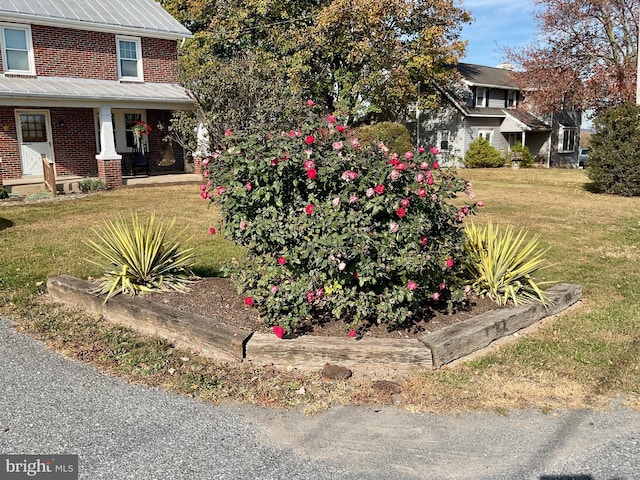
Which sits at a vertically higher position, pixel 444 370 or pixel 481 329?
pixel 481 329

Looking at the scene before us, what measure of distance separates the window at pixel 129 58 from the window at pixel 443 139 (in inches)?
728

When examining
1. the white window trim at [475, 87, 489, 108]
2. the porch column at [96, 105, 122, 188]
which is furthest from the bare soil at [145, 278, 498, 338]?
the white window trim at [475, 87, 489, 108]

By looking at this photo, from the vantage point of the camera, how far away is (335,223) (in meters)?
3.95

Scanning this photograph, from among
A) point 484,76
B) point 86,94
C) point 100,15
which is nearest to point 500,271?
point 86,94

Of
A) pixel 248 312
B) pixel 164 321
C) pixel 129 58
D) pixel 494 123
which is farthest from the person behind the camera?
pixel 494 123

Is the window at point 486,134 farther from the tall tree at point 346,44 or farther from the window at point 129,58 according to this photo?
the window at point 129,58

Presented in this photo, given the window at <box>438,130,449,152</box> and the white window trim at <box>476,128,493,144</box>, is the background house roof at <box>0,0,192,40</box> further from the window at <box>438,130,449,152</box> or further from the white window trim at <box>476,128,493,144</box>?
the white window trim at <box>476,128,493,144</box>

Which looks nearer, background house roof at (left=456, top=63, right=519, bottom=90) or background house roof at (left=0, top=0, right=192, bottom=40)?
background house roof at (left=0, top=0, right=192, bottom=40)

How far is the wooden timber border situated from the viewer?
406 cm

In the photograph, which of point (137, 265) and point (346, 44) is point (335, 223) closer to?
point (137, 265)

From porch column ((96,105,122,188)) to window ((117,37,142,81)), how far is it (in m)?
3.24

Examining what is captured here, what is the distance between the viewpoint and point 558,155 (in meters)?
35.5

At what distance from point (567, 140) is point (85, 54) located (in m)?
30.3

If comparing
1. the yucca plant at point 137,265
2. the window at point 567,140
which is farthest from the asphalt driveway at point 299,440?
the window at point 567,140
